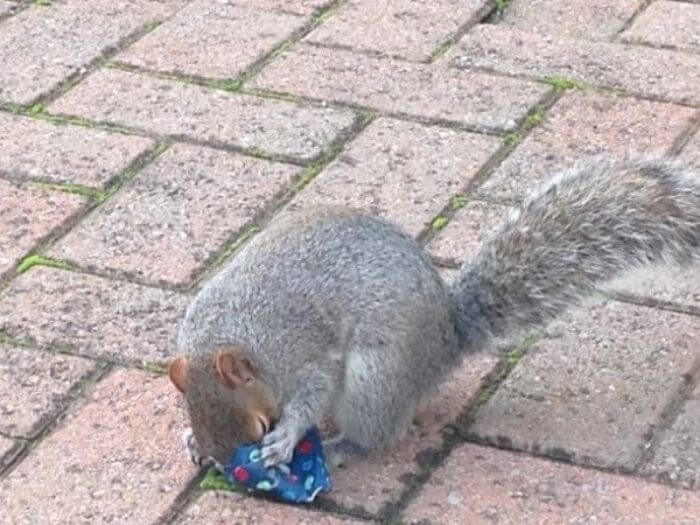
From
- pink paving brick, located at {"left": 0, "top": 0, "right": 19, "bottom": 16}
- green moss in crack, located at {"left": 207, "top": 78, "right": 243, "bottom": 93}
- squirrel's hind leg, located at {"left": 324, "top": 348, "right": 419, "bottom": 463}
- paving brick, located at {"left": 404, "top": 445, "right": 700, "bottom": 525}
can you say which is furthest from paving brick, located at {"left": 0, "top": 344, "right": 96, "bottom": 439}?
pink paving brick, located at {"left": 0, "top": 0, "right": 19, "bottom": 16}

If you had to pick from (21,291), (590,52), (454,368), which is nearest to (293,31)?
(590,52)

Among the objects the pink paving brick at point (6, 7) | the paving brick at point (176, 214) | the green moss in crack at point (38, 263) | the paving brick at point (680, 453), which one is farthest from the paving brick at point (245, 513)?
the pink paving brick at point (6, 7)

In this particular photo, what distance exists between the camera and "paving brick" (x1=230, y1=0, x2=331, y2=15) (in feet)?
14.9

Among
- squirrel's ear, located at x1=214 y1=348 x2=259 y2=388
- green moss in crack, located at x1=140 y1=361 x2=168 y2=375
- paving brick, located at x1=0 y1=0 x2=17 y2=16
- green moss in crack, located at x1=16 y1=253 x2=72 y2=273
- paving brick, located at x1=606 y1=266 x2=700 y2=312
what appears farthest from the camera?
paving brick, located at x1=0 y1=0 x2=17 y2=16

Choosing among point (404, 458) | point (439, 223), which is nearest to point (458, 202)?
point (439, 223)

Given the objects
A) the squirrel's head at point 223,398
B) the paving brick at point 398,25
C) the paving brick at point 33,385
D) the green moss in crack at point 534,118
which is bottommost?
the paving brick at point 398,25

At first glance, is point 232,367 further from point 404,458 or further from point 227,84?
point 227,84

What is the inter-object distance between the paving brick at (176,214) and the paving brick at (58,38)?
0.50m

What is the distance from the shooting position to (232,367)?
263cm

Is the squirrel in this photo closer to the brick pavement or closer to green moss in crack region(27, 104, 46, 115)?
the brick pavement

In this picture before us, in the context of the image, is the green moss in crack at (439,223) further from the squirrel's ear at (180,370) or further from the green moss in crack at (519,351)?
the squirrel's ear at (180,370)

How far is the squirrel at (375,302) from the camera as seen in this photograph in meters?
2.70

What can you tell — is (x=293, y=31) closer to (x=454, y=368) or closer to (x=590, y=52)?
(x=590, y=52)

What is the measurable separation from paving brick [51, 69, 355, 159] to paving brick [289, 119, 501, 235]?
103mm
